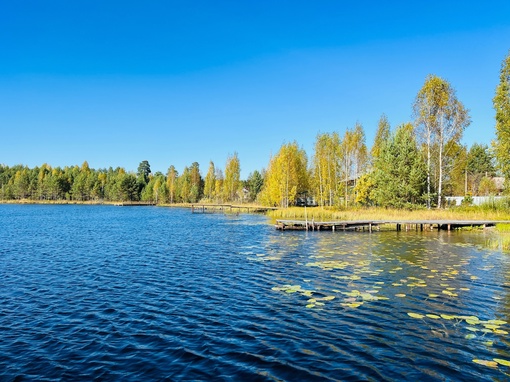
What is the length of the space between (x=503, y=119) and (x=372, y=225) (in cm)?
1780

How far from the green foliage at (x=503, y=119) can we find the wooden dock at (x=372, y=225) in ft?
21.3

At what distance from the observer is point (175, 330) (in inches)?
432

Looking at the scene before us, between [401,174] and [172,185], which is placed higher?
[172,185]

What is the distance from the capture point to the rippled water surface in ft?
28.2

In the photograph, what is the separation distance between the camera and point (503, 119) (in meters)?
37.2

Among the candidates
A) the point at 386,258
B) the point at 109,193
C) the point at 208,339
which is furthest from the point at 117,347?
the point at 109,193

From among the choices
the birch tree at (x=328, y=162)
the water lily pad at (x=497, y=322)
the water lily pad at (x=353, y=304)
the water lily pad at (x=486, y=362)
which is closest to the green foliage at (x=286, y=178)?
the birch tree at (x=328, y=162)

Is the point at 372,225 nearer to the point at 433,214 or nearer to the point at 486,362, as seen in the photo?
the point at 433,214

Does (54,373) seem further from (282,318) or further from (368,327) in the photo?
(368,327)

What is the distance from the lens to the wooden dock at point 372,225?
3958 cm

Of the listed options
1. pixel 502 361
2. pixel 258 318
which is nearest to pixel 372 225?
pixel 258 318

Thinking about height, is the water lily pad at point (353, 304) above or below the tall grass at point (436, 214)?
below

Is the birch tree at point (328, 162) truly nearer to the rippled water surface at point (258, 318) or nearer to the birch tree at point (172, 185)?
the rippled water surface at point (258, 318)

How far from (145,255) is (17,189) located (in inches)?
6126
